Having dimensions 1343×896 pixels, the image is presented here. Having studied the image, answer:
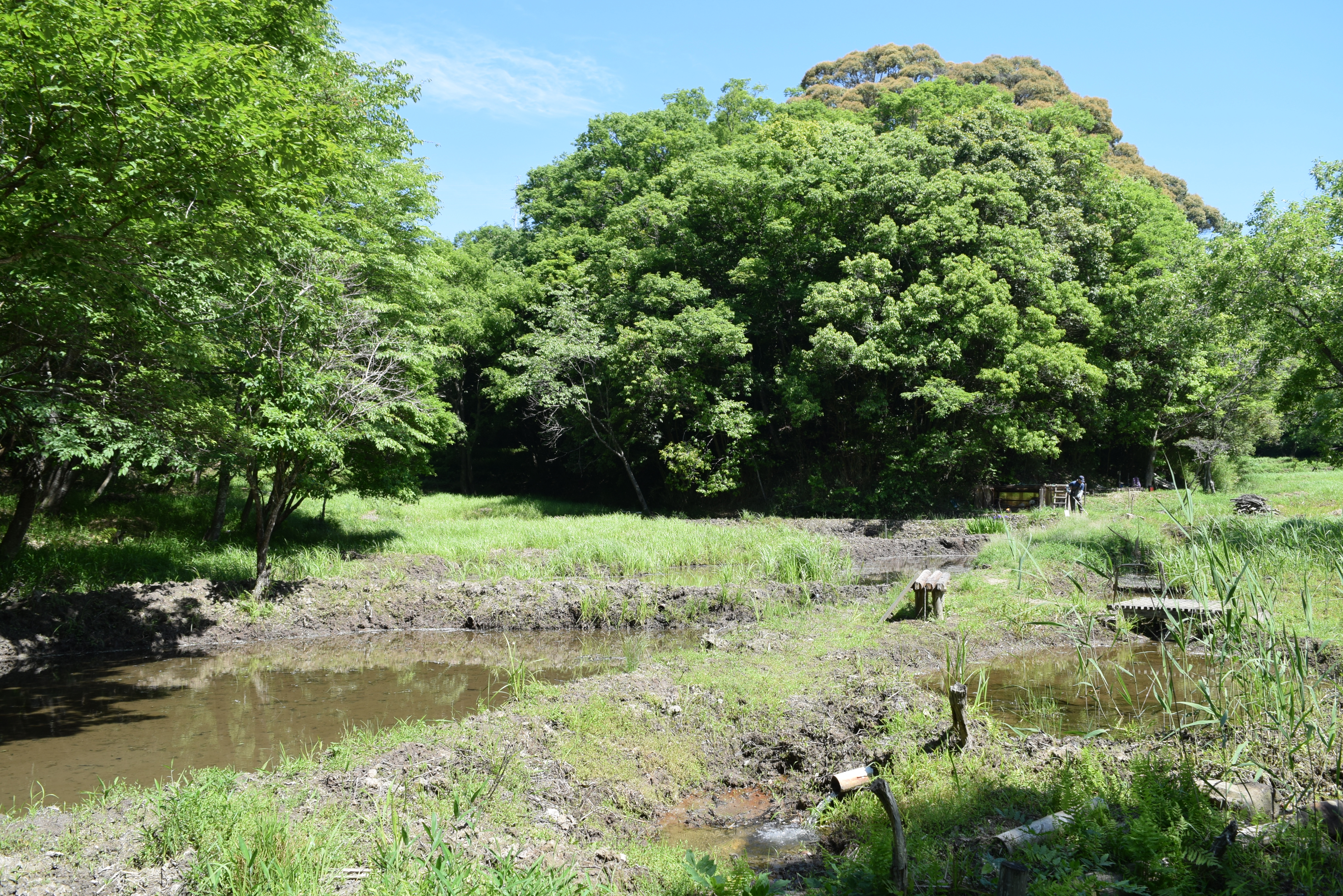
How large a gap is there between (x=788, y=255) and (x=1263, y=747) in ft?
81.6

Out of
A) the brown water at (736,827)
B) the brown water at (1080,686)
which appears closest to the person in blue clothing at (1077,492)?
the brown water at (1080,686)

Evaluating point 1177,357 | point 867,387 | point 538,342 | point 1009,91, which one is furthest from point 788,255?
point 1009,91

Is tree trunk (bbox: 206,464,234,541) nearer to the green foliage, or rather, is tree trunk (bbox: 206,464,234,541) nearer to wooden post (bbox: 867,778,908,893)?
the green foliage

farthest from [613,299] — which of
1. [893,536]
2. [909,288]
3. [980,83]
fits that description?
[980,83]

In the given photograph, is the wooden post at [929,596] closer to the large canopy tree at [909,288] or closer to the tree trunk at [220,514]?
the tree trunk at [220,514]

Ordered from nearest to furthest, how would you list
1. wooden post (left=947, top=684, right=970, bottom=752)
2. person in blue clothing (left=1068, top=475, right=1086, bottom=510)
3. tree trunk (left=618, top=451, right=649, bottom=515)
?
wooden post (left=947, top=684, right=970, bottom=752)
person in blue clothing (left=1068, top=475, right=1086, bottom=510)
tree trunk (left=618, top=451, right=649, bottom=515)

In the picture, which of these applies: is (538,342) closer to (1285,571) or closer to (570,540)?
(570,540)

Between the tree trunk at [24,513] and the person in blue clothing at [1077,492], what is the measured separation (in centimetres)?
2356

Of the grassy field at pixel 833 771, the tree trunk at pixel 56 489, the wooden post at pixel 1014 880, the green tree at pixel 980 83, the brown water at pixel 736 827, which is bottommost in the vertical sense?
the brown water at pixel 736 827

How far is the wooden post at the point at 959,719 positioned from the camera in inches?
215

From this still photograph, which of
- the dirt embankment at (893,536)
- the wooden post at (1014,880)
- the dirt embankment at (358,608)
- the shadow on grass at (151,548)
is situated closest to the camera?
the wooden post at (1014,880)

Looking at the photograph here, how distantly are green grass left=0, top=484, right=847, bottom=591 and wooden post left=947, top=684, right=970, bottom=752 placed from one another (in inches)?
279

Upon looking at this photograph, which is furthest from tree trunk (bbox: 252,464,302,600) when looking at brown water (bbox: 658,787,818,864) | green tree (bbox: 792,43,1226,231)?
green tree (bbox: 792,43,1226,231)

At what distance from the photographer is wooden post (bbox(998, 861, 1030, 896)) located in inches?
118
